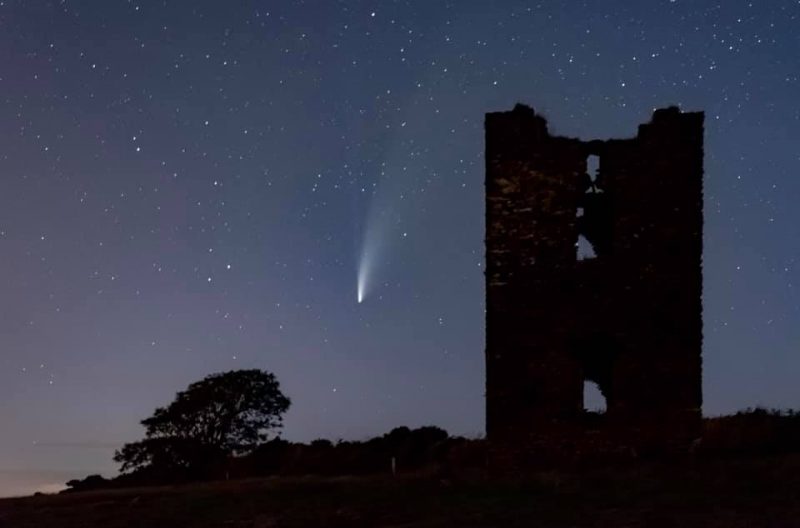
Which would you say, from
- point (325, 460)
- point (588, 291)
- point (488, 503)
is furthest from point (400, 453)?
point (488, 503)

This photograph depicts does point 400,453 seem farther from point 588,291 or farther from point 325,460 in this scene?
point 588,291

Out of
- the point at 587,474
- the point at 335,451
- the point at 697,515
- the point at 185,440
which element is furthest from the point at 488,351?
the point at 185,440

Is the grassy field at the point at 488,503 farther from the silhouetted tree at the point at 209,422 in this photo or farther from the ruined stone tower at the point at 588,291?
the silhouetted tree at the point at 209,422

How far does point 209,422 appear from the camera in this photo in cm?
3631

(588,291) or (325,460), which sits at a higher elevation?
(588,291)

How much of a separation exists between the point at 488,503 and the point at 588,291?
491 cm

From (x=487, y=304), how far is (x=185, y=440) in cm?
1956

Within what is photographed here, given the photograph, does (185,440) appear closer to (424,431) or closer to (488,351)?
(424,431)

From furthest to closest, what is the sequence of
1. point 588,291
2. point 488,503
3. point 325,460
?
point 325,460
point 588,291
point 488,503

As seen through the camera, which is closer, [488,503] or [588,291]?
[488,503]

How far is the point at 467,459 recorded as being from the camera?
850 inches

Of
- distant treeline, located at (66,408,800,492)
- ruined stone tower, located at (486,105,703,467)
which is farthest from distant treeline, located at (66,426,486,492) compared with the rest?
ruined stone tower, located at (486,105,703,467)

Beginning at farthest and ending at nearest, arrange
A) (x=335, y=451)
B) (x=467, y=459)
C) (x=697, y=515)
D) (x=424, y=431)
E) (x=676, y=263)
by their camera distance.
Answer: (x=424, y=431) → (x=335, y=451) → (x=467, y=459) → (x=676, y=263) → (x=697, y=515)

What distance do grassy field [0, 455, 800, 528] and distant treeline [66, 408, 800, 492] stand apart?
2004 mm
